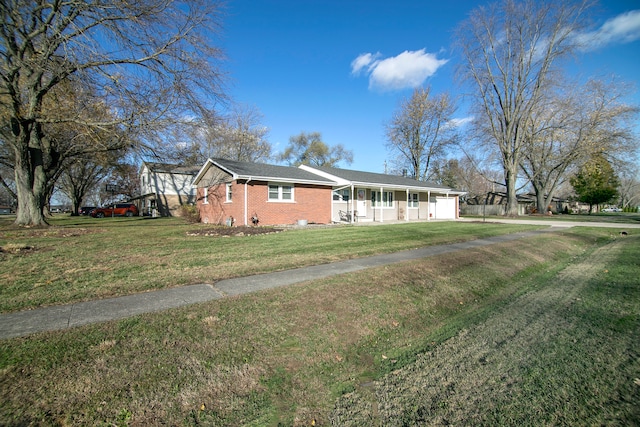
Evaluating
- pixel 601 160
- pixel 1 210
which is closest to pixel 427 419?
pixel 601 160

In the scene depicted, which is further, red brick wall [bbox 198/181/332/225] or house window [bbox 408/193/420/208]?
house window [bbox 408/193/420/208]

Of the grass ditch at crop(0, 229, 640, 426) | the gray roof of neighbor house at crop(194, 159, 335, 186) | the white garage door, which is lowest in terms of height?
the grass ditch at crop(0, 229, 640, 426)

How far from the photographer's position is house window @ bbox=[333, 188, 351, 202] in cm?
2188

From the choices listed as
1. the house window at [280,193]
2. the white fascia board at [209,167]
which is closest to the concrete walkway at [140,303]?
the white fascia board at [209,167]

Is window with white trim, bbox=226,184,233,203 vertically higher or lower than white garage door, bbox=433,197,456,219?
higher

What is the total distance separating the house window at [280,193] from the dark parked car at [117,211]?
29290 mm

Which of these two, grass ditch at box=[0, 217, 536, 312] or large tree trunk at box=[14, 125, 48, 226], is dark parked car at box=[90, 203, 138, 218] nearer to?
large tree trunk at box=[14, 125, 48, 226]

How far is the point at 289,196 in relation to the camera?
1884 centimetres

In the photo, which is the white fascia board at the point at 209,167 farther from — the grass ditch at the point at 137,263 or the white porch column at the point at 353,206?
the white porch column at the point at 353,206

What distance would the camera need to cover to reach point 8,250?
26.0ft

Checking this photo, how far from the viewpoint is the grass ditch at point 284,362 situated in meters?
2.35

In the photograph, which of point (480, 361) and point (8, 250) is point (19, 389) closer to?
point (480, 361)

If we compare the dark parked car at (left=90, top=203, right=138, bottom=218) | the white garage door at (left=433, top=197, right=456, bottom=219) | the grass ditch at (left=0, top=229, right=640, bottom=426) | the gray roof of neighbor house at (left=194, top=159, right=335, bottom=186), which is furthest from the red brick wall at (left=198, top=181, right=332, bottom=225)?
the dark parked car at (left=90, top=203, right=138, bottom=218)

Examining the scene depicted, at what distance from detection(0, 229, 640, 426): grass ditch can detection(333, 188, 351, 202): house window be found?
16667 mm
